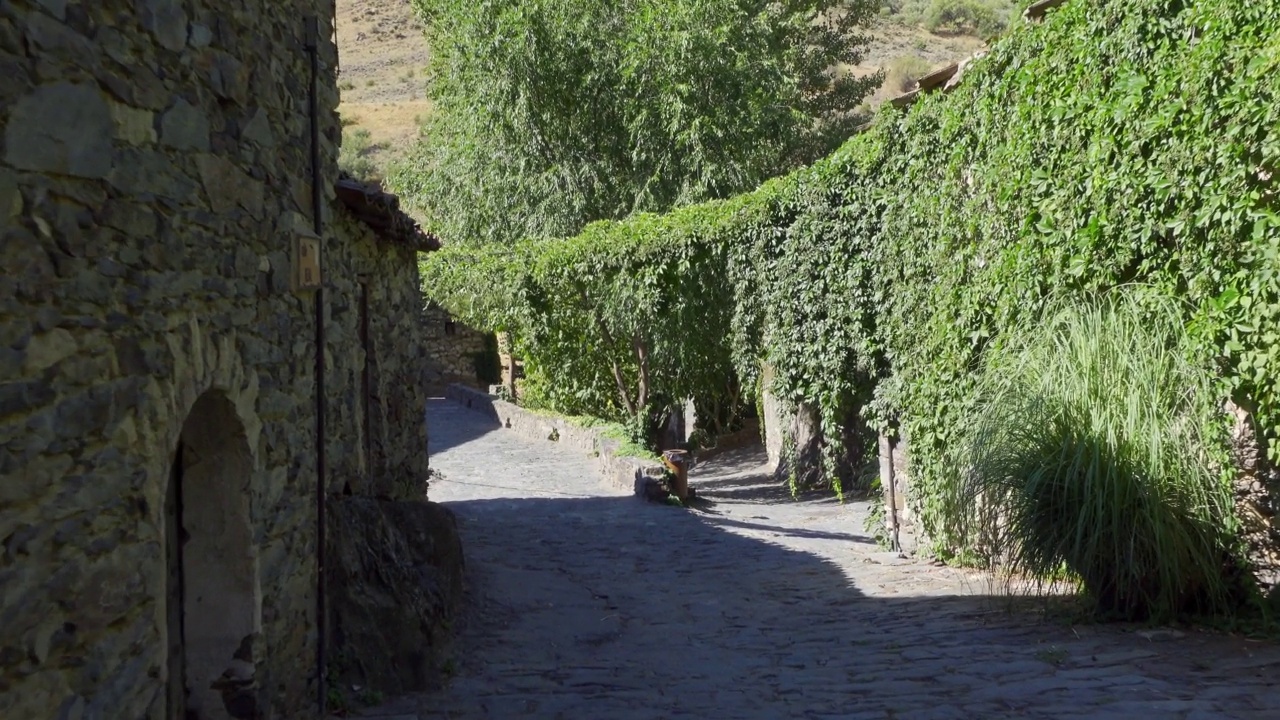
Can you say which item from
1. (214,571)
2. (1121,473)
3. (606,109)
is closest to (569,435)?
(606,109)

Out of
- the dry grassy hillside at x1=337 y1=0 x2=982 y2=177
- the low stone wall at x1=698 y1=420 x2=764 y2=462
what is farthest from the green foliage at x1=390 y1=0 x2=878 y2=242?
the dry grassy hillside at x1=337 y1=0 x2=982 y2=177

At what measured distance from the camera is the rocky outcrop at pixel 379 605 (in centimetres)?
595

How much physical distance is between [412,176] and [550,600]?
16634 millimetres

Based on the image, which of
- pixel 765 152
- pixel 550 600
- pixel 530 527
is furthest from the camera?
pixel 765 152

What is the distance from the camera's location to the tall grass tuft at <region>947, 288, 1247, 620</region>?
19.3 feet

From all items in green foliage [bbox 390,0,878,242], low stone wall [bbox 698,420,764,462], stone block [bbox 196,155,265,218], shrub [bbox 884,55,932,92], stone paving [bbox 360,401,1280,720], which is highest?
shrub [bbox 884,55,932,92]

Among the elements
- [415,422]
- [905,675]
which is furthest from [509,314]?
[905,675]

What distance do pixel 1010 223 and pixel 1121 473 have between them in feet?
7.32

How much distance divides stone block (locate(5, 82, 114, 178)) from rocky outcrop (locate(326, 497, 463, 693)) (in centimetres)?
303

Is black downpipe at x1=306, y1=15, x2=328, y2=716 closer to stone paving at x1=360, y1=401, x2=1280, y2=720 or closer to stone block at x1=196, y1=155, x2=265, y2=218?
stone paving at x1=360, y1=401, x2=1280, y2=720

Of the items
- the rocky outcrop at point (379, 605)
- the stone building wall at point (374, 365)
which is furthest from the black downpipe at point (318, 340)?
the stone building wall at point (374, 365)

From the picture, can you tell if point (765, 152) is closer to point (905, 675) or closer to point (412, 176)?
point (412, 176)

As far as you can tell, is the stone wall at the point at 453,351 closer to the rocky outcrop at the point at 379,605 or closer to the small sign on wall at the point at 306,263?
the rocky outcrop at the point at 379,605

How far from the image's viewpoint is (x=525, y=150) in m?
20.4
